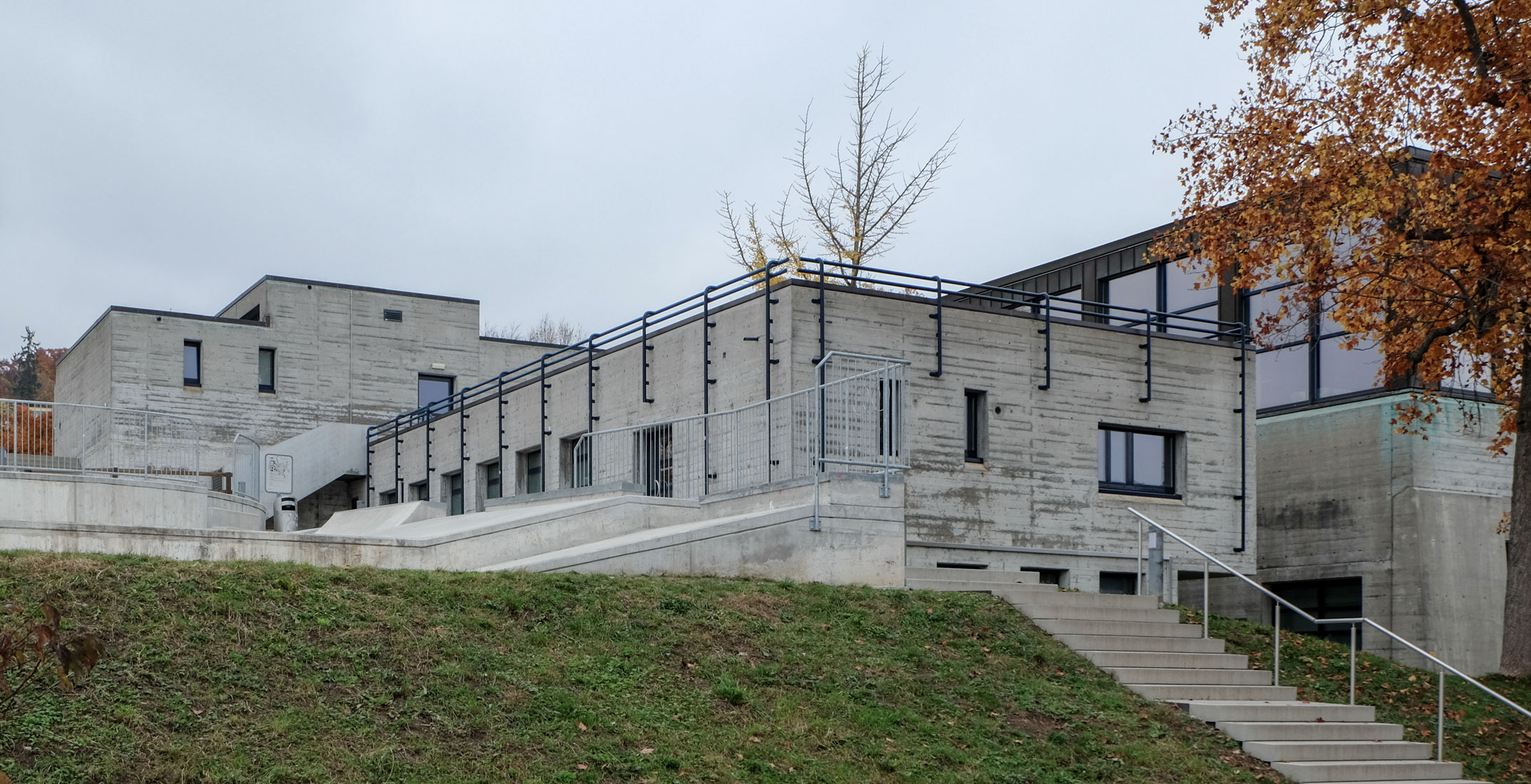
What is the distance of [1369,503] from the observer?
74.1ft

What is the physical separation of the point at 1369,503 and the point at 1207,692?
10466mm

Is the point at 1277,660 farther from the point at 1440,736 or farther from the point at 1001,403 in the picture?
the point at 1001,403

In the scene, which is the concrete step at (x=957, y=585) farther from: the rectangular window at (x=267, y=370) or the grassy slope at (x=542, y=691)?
the rectangular window at (x=267, y=370)

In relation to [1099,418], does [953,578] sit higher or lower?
lower

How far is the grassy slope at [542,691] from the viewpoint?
8.92 metres

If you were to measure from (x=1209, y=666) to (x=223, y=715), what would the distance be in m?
9.59

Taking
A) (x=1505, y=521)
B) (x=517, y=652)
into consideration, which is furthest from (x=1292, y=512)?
(x=517, y=652)

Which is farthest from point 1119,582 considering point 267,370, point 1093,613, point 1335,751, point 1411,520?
point 267,370

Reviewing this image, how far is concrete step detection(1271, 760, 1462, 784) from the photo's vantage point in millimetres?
12031

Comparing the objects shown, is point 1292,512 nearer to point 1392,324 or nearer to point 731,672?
point 1392,324

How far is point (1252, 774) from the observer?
11766 mm

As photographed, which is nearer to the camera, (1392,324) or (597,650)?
(597,650)

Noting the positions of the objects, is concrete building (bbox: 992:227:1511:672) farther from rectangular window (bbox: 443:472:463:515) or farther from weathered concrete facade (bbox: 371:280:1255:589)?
rectangular window (bbox: 443:472:463:515)

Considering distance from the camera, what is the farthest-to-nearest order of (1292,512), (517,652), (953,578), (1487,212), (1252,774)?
(1292,512), (1487,212), (953,578), (1252,774), (517,652)
